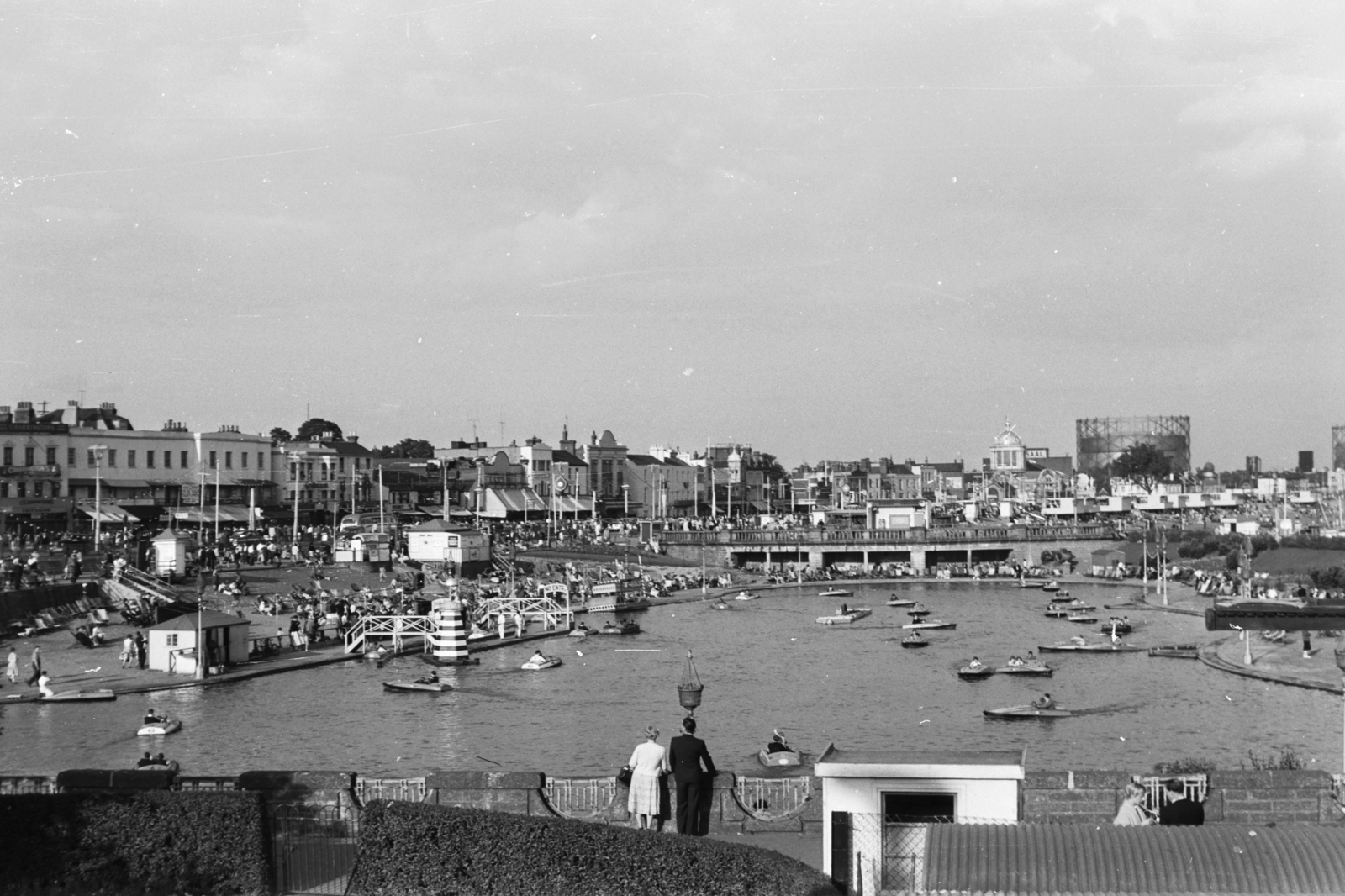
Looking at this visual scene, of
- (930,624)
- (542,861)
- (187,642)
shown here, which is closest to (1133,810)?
(542,861)

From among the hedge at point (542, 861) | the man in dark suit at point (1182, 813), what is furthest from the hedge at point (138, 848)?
the man in dark suit at point (1182, 813)

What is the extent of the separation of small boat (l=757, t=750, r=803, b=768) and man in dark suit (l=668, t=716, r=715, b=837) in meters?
16.9

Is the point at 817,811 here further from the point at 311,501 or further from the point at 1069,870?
the point at 311,501

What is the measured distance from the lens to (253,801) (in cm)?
1419

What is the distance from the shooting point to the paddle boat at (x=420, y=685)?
1821 inches

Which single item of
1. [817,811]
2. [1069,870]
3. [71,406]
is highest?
[71,406]

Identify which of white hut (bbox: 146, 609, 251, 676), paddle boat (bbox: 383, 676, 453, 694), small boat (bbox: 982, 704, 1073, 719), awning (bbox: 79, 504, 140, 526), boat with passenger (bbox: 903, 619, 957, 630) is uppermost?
awning (bbox: 79, 504, 140, 526)

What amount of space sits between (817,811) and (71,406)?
9131 cm

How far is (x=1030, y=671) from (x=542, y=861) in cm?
4297

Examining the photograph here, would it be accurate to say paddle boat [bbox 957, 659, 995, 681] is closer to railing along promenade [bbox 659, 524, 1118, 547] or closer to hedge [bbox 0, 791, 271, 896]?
hedge [bbox 0, 791, 271, 896]

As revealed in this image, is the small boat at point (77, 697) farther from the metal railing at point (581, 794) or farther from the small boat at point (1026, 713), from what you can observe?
the small boat at point (1026, 713)

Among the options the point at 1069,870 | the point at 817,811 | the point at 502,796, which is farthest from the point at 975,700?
the point at 1069,870

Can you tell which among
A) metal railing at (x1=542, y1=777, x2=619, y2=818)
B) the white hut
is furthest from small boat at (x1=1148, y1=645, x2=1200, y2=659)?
metal railing at (x1=542, y1=777, x2=619, y2=818)

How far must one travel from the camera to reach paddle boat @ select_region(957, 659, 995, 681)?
52.0m
